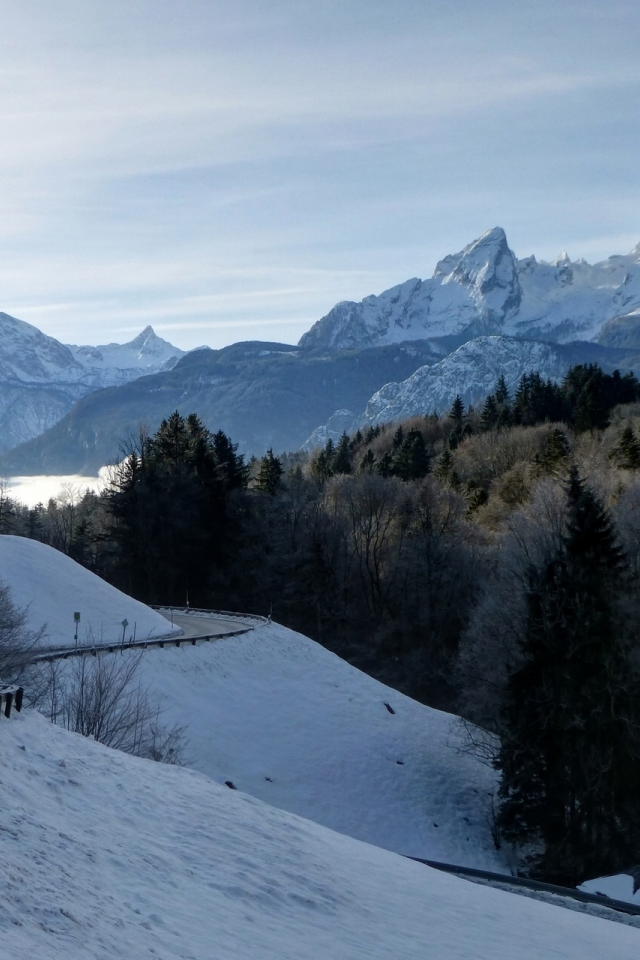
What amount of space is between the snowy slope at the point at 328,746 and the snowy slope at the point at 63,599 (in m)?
4.58

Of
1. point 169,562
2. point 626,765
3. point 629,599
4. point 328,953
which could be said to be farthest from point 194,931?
point 169,562

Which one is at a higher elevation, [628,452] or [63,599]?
[628,452]

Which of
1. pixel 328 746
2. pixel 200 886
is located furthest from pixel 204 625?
pixel 200 886

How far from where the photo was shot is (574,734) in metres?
31.3

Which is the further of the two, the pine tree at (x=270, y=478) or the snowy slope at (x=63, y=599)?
the pine tree at (x=270, y=478)

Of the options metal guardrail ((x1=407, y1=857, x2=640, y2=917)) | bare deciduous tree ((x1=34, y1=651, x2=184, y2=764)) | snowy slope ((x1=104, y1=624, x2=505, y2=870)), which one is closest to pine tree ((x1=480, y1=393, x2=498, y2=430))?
snowy slope ((x1=104, y1=624, x2=505, y2=870))

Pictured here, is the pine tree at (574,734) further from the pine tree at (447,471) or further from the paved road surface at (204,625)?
the pine tree at (447,471)

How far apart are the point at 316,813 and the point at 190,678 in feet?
24.9

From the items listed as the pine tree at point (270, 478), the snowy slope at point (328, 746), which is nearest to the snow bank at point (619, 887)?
the snowy slope at point (328, 746)

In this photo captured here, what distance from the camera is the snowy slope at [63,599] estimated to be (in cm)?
3962

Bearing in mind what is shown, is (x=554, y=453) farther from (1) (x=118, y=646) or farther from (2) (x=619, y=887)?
(2) (x=619, y=887)

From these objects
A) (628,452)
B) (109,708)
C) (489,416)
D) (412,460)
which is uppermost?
(489,416)

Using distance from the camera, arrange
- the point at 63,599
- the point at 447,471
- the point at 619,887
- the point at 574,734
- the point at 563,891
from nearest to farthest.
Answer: the point at 563,891, the point at 619,887, the point at 574,734, the point at 63,599, the point at 447,471

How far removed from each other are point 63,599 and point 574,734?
74.7 ft
